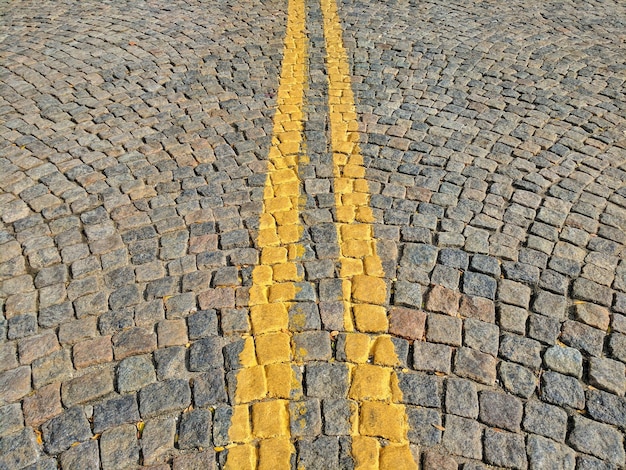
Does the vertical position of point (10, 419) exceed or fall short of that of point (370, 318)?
it falls short

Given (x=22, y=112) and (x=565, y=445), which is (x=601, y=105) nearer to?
(x=565, y=445)

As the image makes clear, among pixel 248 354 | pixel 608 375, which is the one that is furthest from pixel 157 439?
pixel 608 375

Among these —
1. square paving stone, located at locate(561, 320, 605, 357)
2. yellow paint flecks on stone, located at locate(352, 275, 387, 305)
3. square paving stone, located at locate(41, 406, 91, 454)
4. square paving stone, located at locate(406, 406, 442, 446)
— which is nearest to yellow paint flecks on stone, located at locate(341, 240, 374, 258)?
yellow paint flecks on stone, located at locate(352, 275, 387, 305)

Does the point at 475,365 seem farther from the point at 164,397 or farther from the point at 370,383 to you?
the point at 164,397

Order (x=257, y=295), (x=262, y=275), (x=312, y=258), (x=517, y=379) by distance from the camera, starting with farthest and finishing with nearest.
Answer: (x=312, y=258) → (x=262, y=275) → (x=257, y=295) → (x=517, y=379)

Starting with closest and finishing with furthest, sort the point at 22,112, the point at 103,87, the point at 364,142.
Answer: the point at 364,142 → the point at 22,112 → the point at 103,87

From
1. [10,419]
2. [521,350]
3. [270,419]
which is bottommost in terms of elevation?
[10,419]

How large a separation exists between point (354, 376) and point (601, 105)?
416 cm

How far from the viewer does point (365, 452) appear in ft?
8.84

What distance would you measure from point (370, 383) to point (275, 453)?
0.63m

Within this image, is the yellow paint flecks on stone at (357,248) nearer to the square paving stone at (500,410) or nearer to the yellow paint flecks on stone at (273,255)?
the yellow paint flecks on stone at (273,255)

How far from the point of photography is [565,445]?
2740 millimetres

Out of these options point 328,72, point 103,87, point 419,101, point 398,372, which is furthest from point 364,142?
point 103,87

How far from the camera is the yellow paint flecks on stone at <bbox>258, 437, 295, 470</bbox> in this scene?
8.67ft
